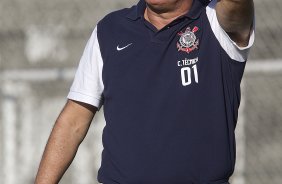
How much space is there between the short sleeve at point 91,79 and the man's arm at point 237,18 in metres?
0.58

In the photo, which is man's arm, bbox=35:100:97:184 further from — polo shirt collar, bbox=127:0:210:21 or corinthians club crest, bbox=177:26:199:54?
corinthians club crest, bbox=177:26:199:54

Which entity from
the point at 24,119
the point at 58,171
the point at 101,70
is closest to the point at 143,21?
the point at 101,70

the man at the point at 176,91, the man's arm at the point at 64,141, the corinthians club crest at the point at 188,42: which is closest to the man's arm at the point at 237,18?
the man at the point at 176,91

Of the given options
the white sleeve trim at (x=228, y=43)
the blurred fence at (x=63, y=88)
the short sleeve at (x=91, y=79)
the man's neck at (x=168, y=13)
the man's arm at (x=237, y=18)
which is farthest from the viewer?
the blurred fence at (x=63, y=88)

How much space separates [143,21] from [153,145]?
514 mm

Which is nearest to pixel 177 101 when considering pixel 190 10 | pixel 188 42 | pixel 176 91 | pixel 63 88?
pixel 176 91

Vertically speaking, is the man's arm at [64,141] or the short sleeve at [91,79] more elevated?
the short sleeve at [91,79]

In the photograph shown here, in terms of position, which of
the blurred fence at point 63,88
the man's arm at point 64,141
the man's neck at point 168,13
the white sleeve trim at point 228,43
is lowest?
the blurred fence at point 63,88

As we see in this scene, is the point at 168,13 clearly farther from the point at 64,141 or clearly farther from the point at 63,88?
the point at 63,88

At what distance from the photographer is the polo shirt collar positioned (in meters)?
3.14

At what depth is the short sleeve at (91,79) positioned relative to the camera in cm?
332

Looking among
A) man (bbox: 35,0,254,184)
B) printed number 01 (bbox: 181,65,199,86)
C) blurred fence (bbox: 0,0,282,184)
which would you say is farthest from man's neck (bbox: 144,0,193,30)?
blurred fence (bbox: 0,0,282,184)

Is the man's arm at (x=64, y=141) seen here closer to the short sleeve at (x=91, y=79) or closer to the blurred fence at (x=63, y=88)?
the short sleeve at (x=91, y=79)

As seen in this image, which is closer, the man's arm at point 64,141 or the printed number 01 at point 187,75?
the printed number 01 at point 187,75
